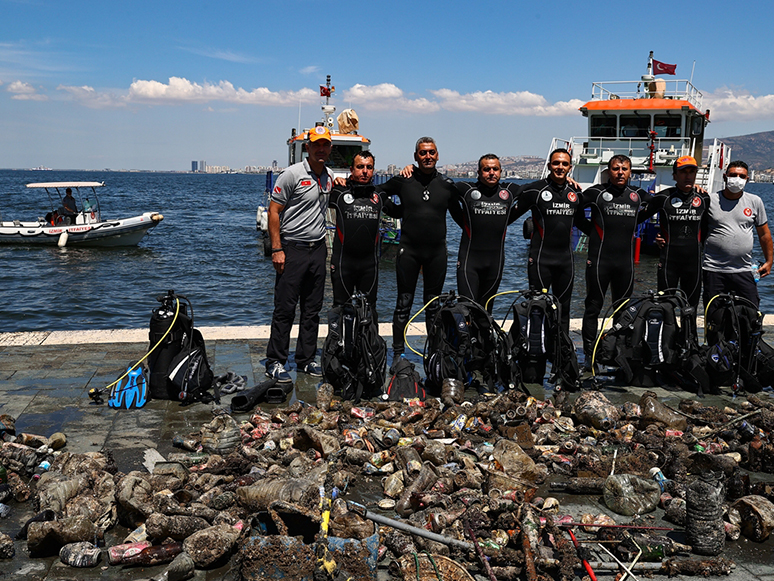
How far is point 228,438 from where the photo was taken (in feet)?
13.6

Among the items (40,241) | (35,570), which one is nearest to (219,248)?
(40,241)

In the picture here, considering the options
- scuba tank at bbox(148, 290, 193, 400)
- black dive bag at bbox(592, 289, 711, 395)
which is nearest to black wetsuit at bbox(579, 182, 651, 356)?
black dive bag at bbox(592, 289, 711, 395)

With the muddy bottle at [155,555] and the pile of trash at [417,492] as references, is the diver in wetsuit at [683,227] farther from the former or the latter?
the muddy bottle at [155,555]

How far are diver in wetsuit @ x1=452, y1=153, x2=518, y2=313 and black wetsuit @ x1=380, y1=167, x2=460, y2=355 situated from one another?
0.16 meters

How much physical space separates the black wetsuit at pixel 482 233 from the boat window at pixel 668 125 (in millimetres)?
19758

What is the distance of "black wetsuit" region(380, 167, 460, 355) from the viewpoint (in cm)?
570

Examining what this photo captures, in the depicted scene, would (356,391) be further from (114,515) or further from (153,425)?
(114,515)

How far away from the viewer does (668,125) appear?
23.1 metres

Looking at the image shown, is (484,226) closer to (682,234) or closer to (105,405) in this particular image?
(682,234)

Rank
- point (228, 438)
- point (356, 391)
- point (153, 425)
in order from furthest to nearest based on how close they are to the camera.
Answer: point (356, 391), point (153, 425), point (228, 438)

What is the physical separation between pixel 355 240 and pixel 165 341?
175cm

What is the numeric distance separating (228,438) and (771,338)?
19.5ft

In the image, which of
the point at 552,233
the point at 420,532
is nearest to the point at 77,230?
the point at 552,233

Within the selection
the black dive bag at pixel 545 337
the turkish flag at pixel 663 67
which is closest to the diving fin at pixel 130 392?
the black dive bag at pixel 545 337
